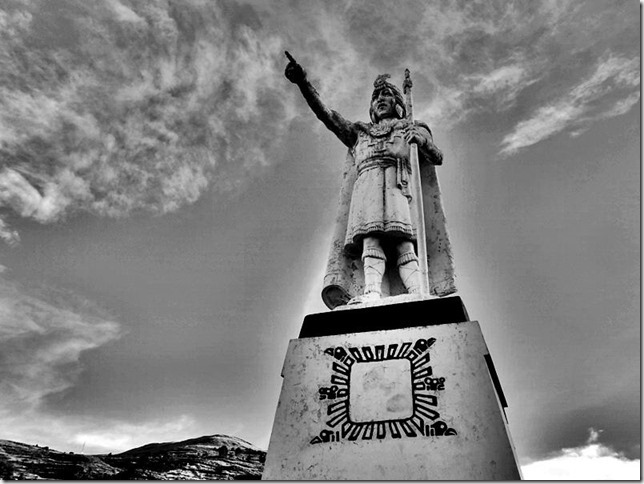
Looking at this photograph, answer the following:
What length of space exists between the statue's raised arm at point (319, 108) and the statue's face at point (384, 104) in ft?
0.93

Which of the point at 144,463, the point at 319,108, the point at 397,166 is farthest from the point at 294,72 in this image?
the point at 144,463

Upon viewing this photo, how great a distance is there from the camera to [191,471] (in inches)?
Result: 110

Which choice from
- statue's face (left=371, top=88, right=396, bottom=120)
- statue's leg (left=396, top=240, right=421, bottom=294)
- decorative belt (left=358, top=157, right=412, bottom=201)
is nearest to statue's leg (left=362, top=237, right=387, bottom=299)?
statue's leg (left=396, top=240, right=421, bottom=294)

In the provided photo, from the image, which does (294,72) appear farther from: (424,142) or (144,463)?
(144,463)

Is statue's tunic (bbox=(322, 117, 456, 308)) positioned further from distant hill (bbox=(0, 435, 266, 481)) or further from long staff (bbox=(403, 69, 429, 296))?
distant hill (bbox=(0, 435, 266, 481))

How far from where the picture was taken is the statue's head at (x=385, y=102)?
4250 millimetres

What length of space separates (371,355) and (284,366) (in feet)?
1.51

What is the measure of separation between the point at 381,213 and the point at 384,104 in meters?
1.32

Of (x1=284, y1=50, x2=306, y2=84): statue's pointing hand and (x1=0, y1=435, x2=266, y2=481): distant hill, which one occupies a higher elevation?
(x1=284, y1=50, x2=306, y2=84): statue's pointing hand

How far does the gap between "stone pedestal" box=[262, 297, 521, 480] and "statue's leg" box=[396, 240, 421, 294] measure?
774 millimetres

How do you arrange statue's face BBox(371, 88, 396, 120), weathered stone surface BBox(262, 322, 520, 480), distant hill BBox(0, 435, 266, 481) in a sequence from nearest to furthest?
1. weathered stone surface BBox(262, 322, 520, 480)
2. distant hill BBox(0, 435, 266, 481)
3. statue's face BBox(371, 88, 396, 120)

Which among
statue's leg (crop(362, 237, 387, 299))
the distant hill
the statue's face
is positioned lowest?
the distant hill

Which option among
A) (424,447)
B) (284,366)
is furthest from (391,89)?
(424,447)

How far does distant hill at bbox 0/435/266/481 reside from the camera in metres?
2.67
